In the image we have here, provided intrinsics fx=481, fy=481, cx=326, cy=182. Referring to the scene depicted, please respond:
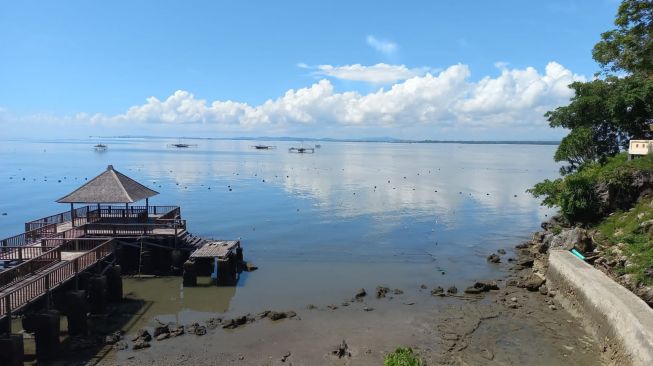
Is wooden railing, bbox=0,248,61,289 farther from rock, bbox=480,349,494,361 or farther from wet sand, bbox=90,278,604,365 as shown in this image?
rock, bbox=480,349,494,361

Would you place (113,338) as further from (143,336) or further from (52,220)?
(52,220)

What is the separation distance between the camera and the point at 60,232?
88.6ft

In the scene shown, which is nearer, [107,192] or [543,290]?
[543,290]

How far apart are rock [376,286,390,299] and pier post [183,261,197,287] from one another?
33.0ft

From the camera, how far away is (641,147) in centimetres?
3228

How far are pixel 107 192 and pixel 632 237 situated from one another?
28.9 metres

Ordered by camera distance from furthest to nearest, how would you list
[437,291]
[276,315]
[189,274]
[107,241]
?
[189,274] < [437,291] < [107,241] < [276,315]

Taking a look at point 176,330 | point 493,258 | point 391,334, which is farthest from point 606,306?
point 176,330

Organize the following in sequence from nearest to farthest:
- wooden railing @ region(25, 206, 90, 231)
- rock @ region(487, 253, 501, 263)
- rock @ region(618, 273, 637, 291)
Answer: rock @ region(618, 273, 637, 291) → wooden railing @ region(25, 206, 90, 231) → rock @ region(487, 253, 501, 263)

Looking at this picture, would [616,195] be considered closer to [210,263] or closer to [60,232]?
[210,263]

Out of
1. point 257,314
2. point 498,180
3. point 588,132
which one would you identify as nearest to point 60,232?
point 257,314

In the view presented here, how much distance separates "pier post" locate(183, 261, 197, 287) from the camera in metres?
26.3

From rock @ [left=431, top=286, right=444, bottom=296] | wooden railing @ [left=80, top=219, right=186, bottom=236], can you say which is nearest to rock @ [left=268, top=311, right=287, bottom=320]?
rock @ [left=431, top=286, right=444, bottom=296]

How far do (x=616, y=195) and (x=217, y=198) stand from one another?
43548 millimetres
